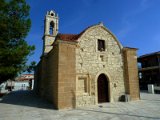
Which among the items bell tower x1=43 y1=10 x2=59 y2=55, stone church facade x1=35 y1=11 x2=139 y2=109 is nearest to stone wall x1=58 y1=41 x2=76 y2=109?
stone church facade x1=35 y1=11 x2=139 y2=109

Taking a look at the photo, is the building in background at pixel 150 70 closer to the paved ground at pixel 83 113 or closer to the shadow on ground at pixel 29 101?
the paved ground at pixel 83 113

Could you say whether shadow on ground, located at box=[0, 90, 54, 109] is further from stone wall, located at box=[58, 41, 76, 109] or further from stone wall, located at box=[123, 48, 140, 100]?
stone wall, located at box=[123, 48, 140, 100]

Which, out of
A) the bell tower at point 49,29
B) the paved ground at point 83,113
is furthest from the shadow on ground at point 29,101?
the bell tower at point 49,29

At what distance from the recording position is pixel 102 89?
1172cm

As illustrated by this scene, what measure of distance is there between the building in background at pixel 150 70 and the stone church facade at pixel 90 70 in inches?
516

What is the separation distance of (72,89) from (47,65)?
4.75 m

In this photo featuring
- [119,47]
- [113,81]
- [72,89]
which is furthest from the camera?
[119,47]

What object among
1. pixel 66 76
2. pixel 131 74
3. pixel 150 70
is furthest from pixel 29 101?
pixel 150 70

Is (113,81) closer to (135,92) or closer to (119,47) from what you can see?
(135,92)

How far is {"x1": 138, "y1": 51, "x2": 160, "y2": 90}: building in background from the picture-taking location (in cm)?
2423

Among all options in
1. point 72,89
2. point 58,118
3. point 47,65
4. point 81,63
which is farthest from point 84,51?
point 58,118

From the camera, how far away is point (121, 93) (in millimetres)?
12234

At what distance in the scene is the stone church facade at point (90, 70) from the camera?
31.6 feet

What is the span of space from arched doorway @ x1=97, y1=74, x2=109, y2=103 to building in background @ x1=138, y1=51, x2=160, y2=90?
579 inches
